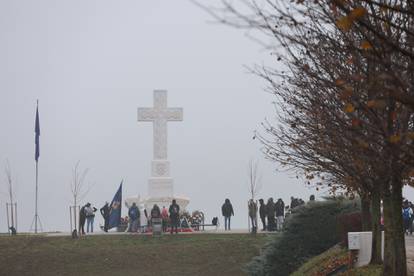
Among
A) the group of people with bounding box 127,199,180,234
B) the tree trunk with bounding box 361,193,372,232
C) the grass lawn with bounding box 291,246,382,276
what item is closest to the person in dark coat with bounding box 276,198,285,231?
the group of people with bounding box 127,199,180,234

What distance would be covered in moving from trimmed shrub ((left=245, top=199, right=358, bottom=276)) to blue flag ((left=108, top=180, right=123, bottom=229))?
18717mm

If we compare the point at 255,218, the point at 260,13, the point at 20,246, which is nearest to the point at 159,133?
the point at 255,218

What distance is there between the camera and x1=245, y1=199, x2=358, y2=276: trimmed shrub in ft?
71.2

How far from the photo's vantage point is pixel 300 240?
72.2 feet

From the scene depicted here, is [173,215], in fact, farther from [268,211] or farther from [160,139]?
[160,139]

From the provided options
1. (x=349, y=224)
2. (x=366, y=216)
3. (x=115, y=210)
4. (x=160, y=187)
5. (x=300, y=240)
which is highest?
(x=160, y=187)

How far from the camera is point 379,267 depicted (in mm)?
15633

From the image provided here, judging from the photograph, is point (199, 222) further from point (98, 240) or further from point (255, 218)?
point (98, 240)

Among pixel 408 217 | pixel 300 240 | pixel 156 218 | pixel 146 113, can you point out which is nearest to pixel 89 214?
pixel 156 218

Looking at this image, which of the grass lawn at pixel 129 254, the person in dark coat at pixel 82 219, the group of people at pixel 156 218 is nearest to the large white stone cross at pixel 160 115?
the group of people at pixel 156 218

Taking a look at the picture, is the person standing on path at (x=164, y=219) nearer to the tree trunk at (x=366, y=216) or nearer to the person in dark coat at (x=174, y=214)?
the person in dark coat at (x=174, y=214)

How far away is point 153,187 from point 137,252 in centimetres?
1180

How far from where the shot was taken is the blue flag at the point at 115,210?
133ft

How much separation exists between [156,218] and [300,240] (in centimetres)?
1533
